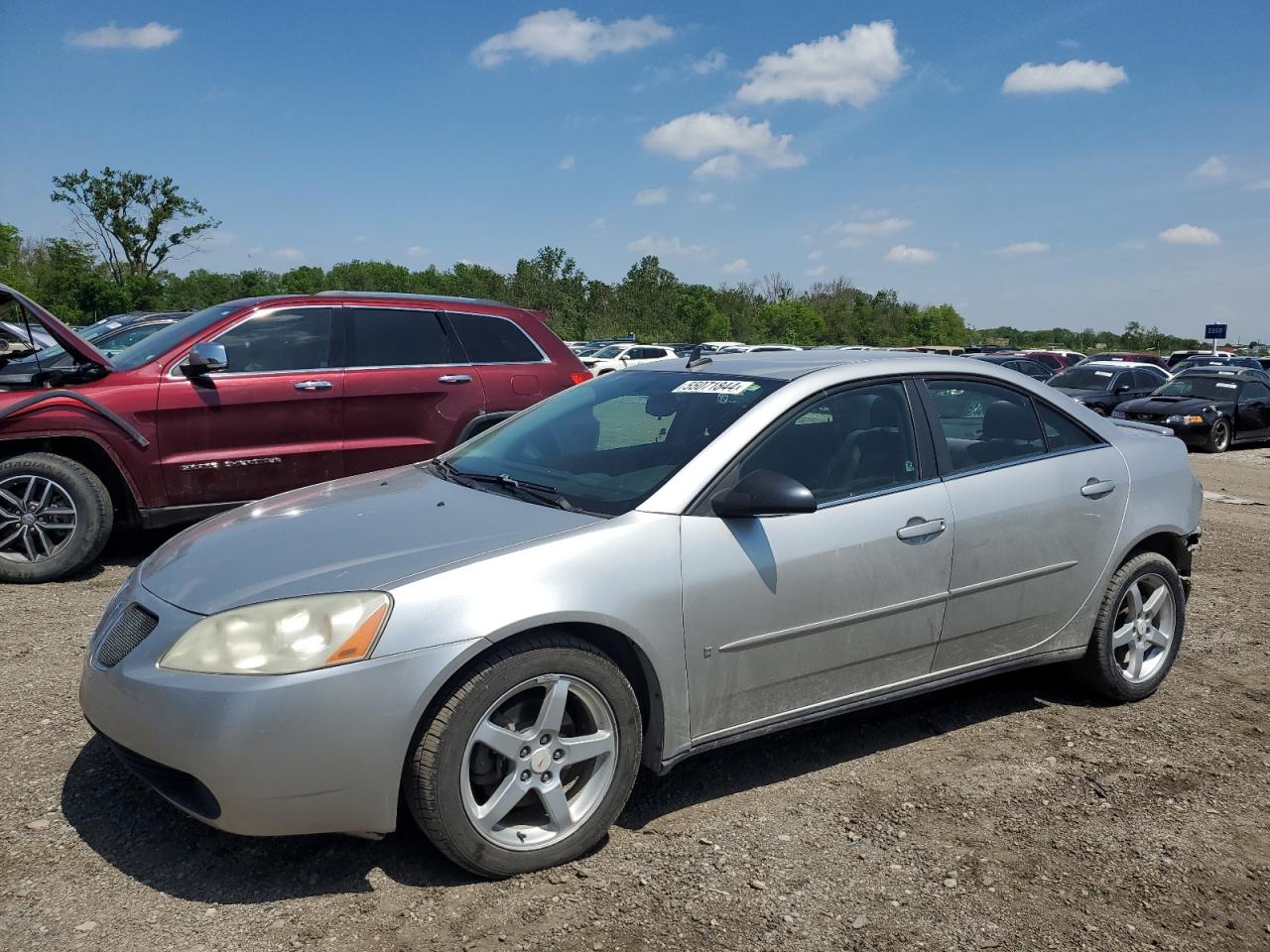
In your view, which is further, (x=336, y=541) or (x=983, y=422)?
(x=983, y=422)

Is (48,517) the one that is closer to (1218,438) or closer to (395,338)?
(395,338)

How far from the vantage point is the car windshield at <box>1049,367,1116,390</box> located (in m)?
20.2

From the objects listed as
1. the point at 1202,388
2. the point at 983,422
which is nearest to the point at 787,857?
the point at 983,422

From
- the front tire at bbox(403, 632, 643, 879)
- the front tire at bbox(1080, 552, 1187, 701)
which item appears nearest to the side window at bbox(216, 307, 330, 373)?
the front tire at bbox(403, 632, 643, 879)

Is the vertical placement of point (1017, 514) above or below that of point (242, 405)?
below

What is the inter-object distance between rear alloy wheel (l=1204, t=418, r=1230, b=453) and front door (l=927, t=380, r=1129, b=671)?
50.8 feet

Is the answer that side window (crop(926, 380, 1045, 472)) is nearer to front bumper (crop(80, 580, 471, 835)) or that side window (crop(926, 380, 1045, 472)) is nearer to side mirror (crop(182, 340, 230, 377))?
front bumper (crop(80, 580, 471, 835))

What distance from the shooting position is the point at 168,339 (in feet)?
22.0

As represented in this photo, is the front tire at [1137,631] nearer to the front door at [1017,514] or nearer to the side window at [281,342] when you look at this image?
the front door at [1017,514]

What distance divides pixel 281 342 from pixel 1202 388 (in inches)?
680

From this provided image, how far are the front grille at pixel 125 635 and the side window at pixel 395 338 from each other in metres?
4.08

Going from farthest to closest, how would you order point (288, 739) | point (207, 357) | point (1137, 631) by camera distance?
point (207, 357), point (1137, 631), point (288, 739)

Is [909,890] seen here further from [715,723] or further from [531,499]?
[531,499]

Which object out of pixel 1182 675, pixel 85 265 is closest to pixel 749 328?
pixel 85 265
